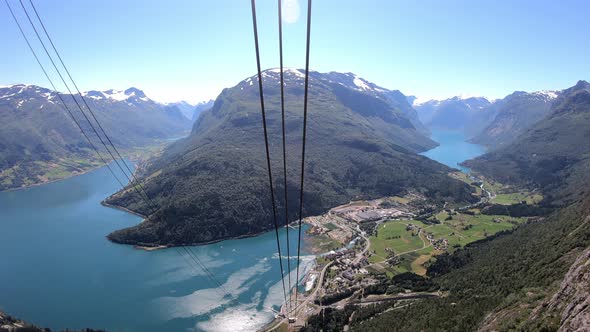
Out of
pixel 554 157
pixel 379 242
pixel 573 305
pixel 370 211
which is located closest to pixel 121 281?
pixel 379 242

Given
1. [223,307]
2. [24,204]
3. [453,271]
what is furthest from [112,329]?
[24,204]

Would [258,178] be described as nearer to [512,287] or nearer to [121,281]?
[121,281]

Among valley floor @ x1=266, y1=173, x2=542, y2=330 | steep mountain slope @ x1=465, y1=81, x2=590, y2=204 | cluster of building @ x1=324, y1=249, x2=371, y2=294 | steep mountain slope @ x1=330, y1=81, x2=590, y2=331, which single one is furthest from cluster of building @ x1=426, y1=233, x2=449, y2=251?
steep mountain slope @ x1=465, y1=81, x2=590, y2=204

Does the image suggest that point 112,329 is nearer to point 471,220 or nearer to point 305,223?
point 305,223

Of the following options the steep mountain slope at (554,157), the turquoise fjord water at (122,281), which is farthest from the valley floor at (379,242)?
the steep mountain slope at (554,157)

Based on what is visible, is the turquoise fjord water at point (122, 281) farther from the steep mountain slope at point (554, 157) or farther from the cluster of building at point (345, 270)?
the steep mountain slope at point (554, 157)

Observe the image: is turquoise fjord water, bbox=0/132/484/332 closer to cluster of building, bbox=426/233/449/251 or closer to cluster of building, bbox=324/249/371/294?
cluster of building, bbox=324/249/371/294
